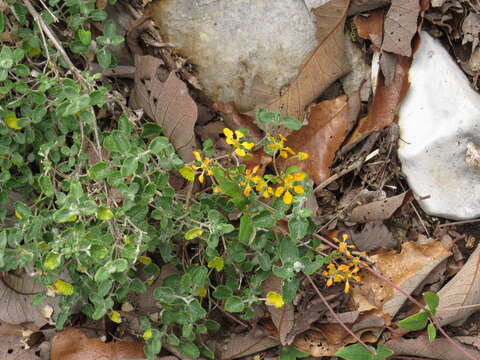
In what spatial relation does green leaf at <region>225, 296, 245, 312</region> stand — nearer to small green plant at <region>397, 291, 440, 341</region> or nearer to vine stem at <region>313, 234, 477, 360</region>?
vine stem at <region>313, 234, 477, 360</region>

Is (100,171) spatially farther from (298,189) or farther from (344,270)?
(344,270)

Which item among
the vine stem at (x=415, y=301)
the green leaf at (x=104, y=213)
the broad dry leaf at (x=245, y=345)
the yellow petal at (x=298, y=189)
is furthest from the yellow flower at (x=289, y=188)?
the broad dry leaf at (x=245, y=345)

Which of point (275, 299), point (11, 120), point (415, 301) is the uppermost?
→ point (11, 120)

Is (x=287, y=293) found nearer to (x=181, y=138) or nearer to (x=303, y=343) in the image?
(x=303, y=343)

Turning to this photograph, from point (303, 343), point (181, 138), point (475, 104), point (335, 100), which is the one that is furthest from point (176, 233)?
point (475, 104)

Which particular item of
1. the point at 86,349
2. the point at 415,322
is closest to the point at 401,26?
the point at 415,322

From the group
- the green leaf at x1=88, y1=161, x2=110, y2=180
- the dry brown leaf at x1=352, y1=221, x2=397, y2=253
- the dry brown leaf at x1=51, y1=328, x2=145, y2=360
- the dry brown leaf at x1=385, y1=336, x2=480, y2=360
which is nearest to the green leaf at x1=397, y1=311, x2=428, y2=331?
the dry brown leaf at x1=385, y1=336, x2=480, y2=360
